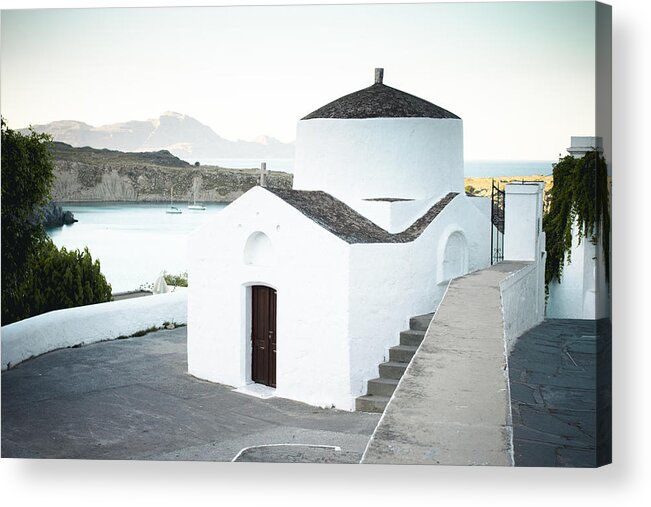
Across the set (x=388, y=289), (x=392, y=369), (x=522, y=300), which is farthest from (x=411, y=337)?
(x=522, y=300)

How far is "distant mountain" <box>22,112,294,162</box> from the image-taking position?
841 cm

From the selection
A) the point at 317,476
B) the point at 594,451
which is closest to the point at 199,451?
the point at 317,476

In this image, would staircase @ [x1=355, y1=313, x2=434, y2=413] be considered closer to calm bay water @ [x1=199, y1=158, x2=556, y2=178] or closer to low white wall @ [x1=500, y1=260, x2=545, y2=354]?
low white wall @ [x1=500, y1=260, x2=545, y2=354]

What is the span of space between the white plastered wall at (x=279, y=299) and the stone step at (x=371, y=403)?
125 mm

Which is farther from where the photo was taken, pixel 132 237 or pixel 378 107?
pixel 378 107

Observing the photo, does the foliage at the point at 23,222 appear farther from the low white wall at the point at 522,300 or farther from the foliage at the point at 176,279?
the low white wall at the point at 522,300

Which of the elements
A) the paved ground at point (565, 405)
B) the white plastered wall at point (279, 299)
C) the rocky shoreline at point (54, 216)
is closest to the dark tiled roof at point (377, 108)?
the white plastered wall at point (279, 299)

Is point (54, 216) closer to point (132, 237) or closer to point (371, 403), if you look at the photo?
point (132, 237)

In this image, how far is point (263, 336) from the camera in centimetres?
1036

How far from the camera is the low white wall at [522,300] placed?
8.13 m

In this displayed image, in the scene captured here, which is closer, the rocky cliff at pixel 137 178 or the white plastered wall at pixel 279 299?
the rocky cliff at pixel 137 178

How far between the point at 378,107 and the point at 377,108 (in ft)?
0.05

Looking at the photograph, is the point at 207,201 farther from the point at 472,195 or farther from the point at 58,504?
the point at 58,504

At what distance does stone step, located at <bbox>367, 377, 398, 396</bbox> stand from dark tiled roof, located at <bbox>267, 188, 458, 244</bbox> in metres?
1.44
